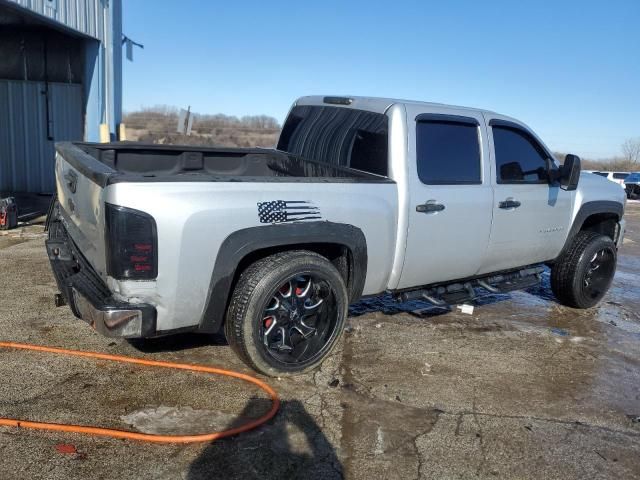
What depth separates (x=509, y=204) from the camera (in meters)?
4.95

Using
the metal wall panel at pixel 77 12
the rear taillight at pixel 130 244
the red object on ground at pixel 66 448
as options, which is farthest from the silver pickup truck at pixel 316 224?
the metal wall panel at pixel 77 12

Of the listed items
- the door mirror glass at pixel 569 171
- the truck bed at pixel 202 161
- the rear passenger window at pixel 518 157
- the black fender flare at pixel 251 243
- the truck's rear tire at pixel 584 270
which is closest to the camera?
the black fender flare at pixel 251 243

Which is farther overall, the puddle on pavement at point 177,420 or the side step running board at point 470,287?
the side step running board at point 470,287

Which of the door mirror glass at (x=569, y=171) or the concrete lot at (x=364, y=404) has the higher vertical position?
the door mirror glass at (x=569, y=171)

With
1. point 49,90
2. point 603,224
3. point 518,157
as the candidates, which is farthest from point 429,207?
point 49,90

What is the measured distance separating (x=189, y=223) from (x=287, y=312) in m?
0.99

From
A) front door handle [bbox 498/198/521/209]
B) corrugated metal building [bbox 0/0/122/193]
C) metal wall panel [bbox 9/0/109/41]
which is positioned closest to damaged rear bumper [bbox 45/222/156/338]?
front door handle [bbox 498/198/521/209]

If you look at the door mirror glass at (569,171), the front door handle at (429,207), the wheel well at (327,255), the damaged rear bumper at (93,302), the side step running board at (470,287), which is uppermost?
the door mirror glass at (569,171)

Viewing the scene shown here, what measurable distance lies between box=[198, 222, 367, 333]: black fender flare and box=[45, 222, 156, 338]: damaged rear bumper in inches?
14.6

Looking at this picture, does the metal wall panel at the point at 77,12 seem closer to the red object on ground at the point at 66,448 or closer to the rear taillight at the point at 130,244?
the rear taillight at the point at 130,244

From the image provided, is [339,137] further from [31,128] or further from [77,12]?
[31,128]

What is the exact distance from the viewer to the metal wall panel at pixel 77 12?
9.05 meters

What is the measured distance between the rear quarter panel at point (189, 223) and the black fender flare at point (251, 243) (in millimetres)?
40

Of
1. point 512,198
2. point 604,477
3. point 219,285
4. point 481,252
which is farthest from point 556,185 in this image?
point 219,285
